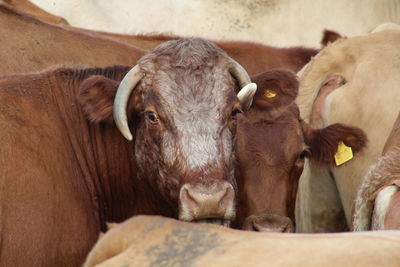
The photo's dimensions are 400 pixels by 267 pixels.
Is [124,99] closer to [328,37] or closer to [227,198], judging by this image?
[227,198]

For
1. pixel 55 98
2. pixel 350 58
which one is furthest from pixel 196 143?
pixel 350 58

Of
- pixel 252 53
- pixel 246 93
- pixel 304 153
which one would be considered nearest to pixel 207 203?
pixel 246 93

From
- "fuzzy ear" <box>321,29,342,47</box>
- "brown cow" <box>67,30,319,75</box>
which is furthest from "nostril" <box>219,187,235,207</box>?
"fuzzy ear" <box>321,29,342,47</box>

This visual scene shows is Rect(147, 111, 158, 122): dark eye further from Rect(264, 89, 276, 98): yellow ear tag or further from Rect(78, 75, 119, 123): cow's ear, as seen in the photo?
Rect(264, 89, 276, 98): yellow ear tag

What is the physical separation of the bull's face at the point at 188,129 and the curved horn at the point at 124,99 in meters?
0.01

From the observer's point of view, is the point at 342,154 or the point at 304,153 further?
the point at 342,154

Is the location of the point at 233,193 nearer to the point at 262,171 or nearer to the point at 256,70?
the point at 262,171

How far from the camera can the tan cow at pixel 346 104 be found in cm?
629

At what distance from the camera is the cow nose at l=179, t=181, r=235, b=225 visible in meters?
4.09

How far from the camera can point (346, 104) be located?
21.1ft

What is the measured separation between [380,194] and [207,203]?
88 cm

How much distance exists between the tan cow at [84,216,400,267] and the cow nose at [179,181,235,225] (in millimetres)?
1193

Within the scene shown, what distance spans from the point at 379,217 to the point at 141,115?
4.64 ft

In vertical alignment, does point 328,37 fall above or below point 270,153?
above
